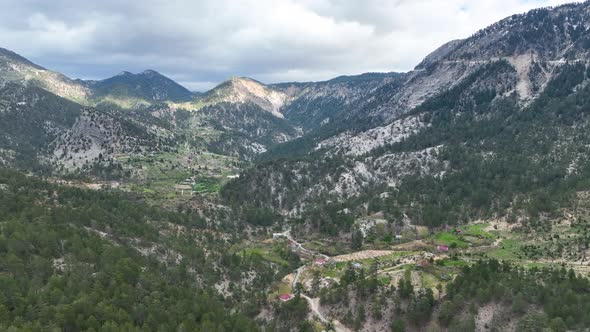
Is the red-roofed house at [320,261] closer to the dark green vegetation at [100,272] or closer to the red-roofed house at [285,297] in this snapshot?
the dark green vegetation at [100,272]

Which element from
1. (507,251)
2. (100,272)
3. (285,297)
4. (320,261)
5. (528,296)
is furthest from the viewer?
(320,261)

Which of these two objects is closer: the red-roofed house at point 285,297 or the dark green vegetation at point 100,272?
the dark green vegetation at point 100,272

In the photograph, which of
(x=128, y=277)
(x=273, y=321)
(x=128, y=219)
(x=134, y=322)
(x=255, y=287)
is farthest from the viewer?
(x=128, y=219)

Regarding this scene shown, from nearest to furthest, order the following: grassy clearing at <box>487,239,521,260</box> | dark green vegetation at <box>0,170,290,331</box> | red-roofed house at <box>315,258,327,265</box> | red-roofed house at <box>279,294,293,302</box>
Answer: dark green vegetation at <box>0,170,290,331</box>
red-roofed house at <box>279,294,293,302</box>
grassy clearing at <box>487,239,521,260</box>
red-roofed house at <box>315,258,327,265</box>

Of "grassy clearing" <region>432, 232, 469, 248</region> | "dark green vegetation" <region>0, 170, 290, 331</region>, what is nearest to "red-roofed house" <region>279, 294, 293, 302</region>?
"dark green vegetation" <region>0, 170, 290, 331</region>

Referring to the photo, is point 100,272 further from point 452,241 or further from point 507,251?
point 507,251

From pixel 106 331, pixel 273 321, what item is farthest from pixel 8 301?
pixel 273 321

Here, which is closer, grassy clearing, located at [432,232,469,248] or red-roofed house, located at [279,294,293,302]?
red-roofed house, located at [279,294,293,302]

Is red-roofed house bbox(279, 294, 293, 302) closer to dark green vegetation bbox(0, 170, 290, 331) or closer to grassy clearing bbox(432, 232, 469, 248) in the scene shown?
dark green vegetation bbox(0, 170, 290, 331)

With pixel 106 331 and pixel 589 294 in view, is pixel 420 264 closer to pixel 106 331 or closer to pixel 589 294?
pixel 589 294

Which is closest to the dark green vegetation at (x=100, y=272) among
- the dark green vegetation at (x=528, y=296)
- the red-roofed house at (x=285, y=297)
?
the red-roofed house at (x=285, y=297)

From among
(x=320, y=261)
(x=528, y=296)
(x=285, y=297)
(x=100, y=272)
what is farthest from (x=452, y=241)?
(x=100, y=272)
